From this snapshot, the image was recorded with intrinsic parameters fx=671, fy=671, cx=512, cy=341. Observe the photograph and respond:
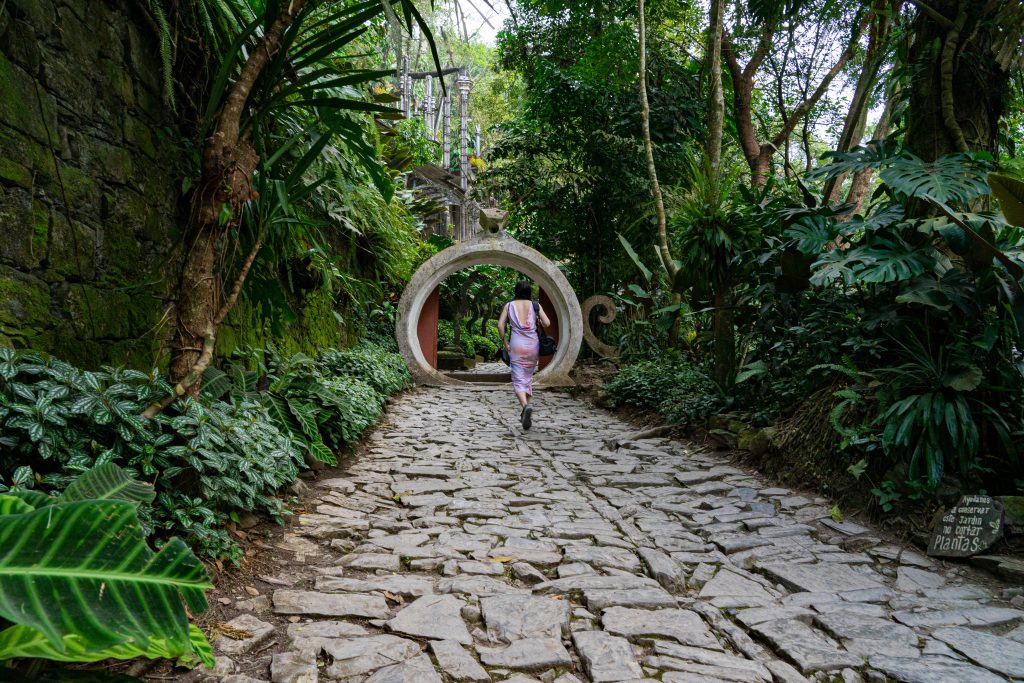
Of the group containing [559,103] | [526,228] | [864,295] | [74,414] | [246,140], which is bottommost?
[74,414]

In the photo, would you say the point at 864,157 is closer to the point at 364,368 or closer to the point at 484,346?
the point at 364,368

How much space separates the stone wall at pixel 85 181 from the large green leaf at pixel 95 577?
5.04 feet

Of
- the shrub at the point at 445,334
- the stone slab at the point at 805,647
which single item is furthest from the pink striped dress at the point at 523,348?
the shrub at the point at 445,334

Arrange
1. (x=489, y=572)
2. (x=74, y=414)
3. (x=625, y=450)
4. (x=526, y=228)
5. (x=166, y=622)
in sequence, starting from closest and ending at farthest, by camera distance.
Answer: (x=166, y=622), (x=74, y=414), (x=489, y=572), (x=625, y=450), (x=526, y=228)

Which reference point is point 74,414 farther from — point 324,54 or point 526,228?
point 526,228

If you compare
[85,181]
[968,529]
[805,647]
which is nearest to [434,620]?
[805,647]

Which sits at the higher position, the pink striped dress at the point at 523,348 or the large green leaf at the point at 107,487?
the pink striped dress at the point at 523,348

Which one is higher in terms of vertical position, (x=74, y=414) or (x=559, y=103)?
(x=559, y=103)

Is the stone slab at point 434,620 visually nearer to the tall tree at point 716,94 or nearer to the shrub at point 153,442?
the shrub at point 153,442

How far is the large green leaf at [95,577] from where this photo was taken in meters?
1.30

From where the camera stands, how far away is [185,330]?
297 centimetres

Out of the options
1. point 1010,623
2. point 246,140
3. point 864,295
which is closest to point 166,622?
point 246,140

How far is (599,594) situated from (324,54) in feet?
9.10

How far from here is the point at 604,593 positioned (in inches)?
113
